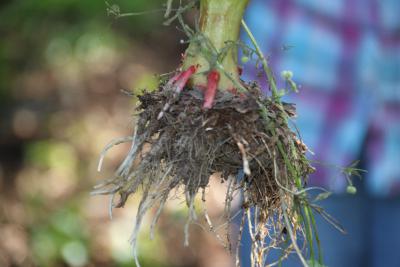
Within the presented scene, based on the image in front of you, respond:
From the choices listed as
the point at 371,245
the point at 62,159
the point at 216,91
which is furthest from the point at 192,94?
the point at 62,159

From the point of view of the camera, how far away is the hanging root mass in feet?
3.03

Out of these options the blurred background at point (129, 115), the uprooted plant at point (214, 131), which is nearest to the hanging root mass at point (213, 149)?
the uprooted plant at point (214, 131)

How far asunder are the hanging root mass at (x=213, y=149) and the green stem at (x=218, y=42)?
22 millimetres

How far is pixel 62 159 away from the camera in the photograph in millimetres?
2889

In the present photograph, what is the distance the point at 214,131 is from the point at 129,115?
5.17 ft

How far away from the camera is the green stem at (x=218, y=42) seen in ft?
3.07

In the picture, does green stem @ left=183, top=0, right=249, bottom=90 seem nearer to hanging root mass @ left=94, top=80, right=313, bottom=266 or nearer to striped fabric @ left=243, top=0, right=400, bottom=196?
hanging root mass @ left=94, top=80, right=313, bottom=266

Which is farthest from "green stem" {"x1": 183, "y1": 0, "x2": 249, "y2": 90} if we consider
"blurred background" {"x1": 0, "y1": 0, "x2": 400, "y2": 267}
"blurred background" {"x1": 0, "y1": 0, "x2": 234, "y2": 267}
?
"blurred background" {"x1": 0, "y1": 0, "x2": 234, "y2": 267}

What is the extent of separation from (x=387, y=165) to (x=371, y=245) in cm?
24

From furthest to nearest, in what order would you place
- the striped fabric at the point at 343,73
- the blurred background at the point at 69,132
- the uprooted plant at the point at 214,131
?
the blurred background at the point at 69,132, the striped fabric at the point at 343,73, the uprooted plant at the point at 214,131

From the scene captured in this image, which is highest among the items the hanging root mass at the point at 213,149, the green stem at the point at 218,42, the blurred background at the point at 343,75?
the blurred background at the point at 343,75

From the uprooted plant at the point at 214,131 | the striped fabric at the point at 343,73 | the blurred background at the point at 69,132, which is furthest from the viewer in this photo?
the blurred background at the point at 69,132

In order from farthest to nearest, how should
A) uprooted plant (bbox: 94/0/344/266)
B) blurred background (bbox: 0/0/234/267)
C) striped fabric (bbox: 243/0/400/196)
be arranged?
blurred background (bbox: 0/0/234/267)
striped fabric (bbox: 243/0/400/196)
uprooted plant (bbox: 94/0/344/266)

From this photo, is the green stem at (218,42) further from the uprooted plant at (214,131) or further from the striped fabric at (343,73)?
the striped fabric at (343,73)
